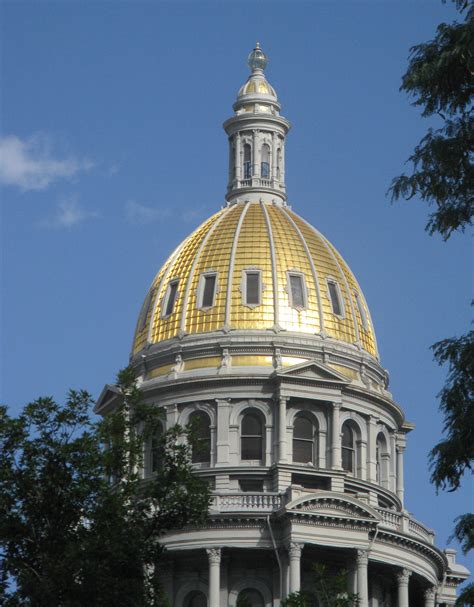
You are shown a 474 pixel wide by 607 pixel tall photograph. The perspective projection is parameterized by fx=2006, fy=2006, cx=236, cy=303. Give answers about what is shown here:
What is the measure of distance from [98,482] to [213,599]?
42.8 m

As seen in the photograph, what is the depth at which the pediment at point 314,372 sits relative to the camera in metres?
96.2

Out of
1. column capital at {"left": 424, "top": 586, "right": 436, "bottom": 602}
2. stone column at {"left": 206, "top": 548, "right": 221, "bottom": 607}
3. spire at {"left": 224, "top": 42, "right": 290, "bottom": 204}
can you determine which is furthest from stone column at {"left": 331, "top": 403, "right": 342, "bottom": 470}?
spire at {"left": 224, "top": 42, "right": 290, "bottom": 204}

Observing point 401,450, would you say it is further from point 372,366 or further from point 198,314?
point 198,314

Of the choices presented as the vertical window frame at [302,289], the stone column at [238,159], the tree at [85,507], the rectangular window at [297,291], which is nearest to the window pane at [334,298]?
the vertical window frame at [302,289]

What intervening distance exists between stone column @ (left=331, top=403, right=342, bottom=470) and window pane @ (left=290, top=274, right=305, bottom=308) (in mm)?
6593

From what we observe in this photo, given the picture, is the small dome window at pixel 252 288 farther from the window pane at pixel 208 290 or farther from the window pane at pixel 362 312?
the window pane at pixel 362 312

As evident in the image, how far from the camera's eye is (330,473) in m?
94.8

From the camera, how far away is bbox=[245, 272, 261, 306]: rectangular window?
331 feet

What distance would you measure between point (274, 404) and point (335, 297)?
8422 millimetres

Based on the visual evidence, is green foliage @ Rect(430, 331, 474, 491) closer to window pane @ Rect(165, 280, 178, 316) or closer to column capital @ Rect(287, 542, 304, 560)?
column capital @ Rect(287, 542, 304, 560)

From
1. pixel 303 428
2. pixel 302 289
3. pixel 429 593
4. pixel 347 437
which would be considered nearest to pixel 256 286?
pixel 302 289

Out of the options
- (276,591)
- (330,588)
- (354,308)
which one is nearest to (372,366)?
(354,308)

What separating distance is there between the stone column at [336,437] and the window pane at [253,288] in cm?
746

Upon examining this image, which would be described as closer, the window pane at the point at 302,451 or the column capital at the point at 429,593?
the window pane at the point at 302,451
